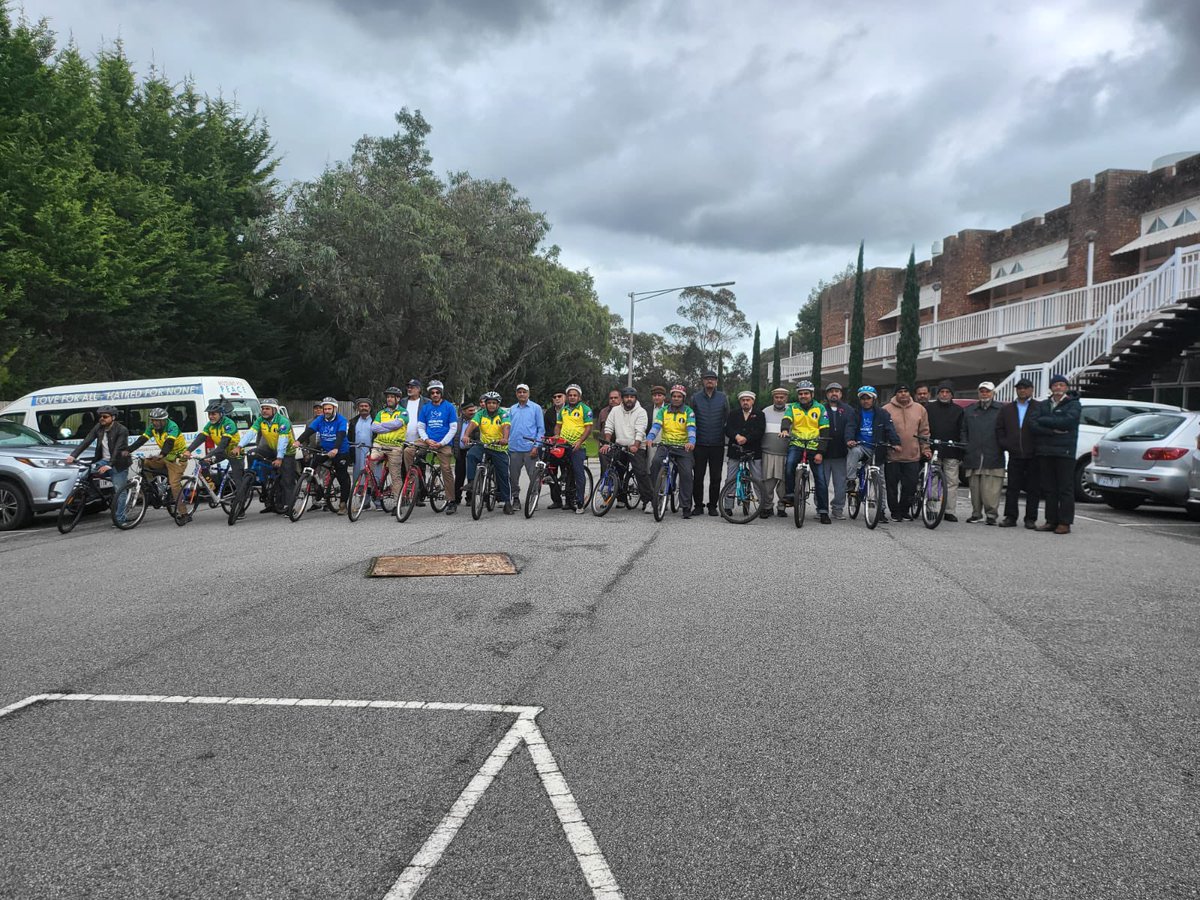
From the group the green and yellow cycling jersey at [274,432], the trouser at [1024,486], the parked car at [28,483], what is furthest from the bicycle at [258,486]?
the trouser at [1024,486]

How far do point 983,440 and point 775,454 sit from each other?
2730 millimetres

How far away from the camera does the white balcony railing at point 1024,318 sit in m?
24.1

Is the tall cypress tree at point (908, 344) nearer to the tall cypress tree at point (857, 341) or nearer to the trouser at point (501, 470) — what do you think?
the tall cypress tree at point (857, 341)

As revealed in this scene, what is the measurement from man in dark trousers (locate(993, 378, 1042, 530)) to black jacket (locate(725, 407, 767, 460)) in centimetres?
297

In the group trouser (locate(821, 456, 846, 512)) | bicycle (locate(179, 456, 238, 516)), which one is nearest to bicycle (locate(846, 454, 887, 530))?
trouser (locate(821, 456, 846, 512))

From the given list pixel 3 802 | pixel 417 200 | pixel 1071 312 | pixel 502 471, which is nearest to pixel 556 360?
pixel 417 200

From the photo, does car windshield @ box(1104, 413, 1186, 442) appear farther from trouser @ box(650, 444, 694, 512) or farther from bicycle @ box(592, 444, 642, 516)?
bicycle @ box(592, 444, 642, 516)

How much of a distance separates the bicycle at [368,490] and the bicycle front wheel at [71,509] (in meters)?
3.35

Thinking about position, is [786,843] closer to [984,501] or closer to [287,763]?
[287,763]

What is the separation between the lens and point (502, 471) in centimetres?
→ 1315

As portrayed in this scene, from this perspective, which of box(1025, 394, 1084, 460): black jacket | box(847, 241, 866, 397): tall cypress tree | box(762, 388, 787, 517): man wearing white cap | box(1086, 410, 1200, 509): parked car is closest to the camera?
box(1025, 394, 1084, 460): black jacket

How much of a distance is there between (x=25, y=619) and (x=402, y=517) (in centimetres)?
587

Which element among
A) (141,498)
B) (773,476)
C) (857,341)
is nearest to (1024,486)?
(773,476)

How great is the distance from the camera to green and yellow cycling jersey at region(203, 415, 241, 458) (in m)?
12.9
